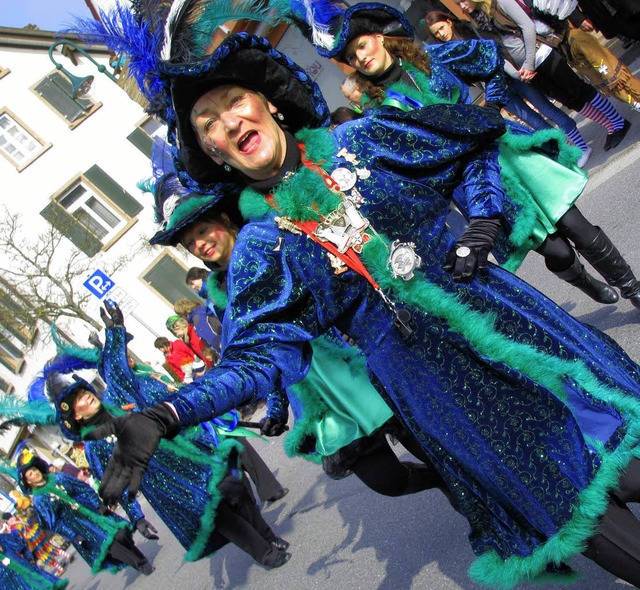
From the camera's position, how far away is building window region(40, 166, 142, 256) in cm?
2011

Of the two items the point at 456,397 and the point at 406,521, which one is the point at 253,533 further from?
the point at 456,397

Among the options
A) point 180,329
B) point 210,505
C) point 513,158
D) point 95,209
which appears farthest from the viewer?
point 95,209

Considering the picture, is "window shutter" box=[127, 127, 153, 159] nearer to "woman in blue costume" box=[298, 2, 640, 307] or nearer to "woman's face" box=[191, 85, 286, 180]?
"woman in blue costume" box=[298, 2, 640, 307]

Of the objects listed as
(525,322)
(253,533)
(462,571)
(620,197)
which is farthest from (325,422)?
(620,197)

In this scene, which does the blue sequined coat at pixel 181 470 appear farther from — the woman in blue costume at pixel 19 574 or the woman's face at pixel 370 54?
the woman in blue costume at pixel 19 574

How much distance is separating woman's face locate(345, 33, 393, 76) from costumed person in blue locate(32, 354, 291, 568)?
2.56 metres

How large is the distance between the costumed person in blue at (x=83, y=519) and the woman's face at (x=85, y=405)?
2587 millimetres

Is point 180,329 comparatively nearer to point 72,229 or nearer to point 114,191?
point 72,229

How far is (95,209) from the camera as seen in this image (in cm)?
2056

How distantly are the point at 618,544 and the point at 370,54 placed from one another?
9.96 feet

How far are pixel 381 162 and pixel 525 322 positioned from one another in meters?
0.72

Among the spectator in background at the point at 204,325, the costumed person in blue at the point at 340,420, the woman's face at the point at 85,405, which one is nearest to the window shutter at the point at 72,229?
the spectator in background at the point at 204,325

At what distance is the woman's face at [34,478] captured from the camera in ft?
23.2

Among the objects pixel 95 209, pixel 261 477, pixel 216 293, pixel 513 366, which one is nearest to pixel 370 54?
pixel 216 293
